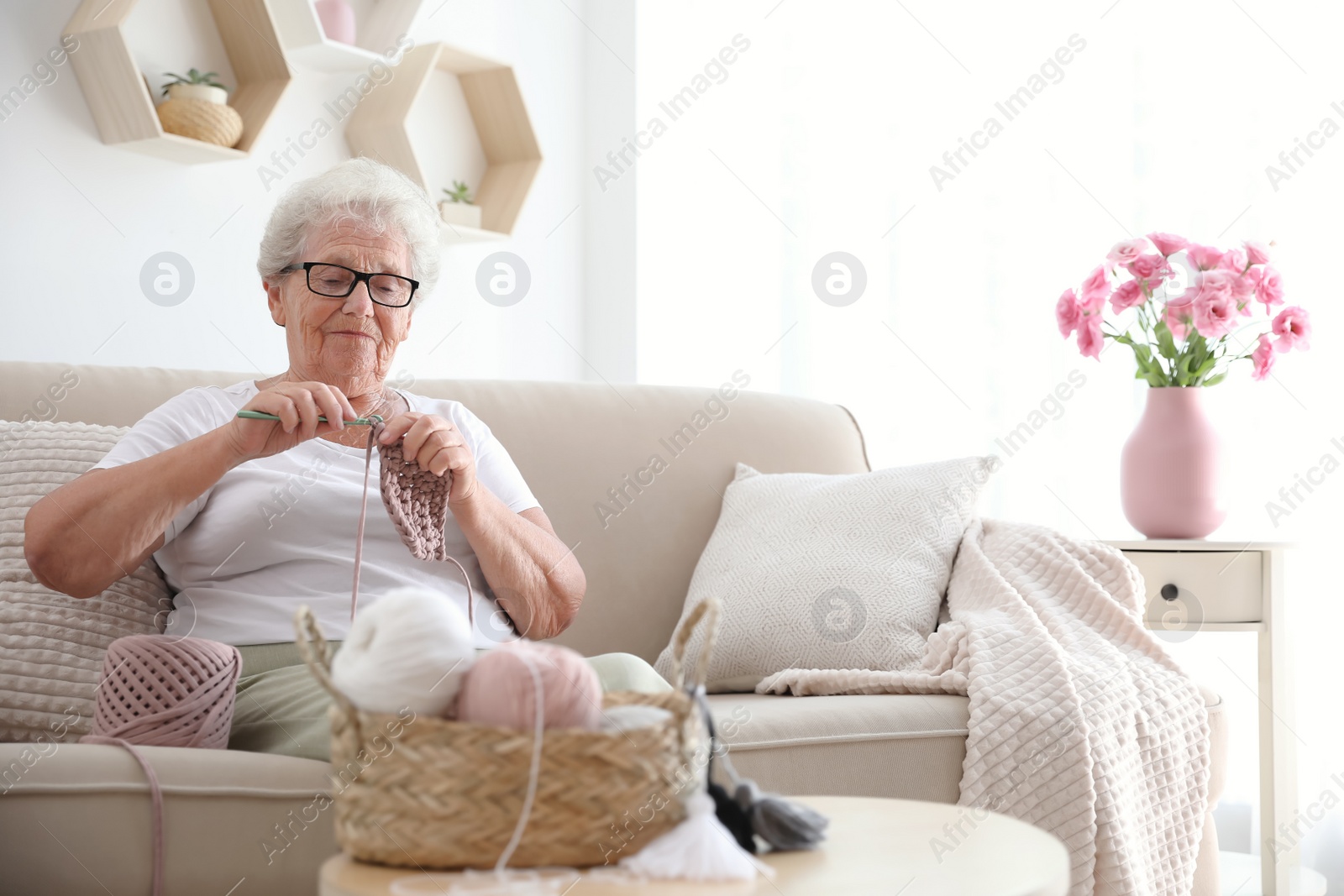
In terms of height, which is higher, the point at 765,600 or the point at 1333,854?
the point at 765,600

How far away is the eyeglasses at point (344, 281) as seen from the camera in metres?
1.52

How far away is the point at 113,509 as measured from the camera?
4.23 ft

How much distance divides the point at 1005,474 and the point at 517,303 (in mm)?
1292

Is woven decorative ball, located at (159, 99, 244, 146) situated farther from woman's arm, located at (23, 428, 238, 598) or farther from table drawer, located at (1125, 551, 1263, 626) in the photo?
table drawer, located at (1125, 551, 1263, 626)

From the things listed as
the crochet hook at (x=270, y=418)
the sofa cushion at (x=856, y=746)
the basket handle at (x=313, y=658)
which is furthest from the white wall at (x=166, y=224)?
the basket handle at (x=313, y=658)

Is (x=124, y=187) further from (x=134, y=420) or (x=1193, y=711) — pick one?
(x=1193, y=711)

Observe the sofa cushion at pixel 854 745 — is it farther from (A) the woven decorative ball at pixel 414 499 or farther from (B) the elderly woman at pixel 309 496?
(A) the woven decorative ball at pixel 414 499

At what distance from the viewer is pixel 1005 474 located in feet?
8.61

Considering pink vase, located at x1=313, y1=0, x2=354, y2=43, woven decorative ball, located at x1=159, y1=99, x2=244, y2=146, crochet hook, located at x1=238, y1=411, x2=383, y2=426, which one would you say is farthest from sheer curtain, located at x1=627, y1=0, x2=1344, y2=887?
crochet hook, located at x1=238, y1=411, x2=383, y2=426

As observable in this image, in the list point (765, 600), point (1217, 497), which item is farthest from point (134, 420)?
point (1217, 497)

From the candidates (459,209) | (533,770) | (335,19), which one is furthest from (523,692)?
(459,209)

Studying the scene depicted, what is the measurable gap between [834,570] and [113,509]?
36.9 inches

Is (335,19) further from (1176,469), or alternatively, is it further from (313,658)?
(313,658)

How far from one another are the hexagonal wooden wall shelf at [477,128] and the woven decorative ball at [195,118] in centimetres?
45
